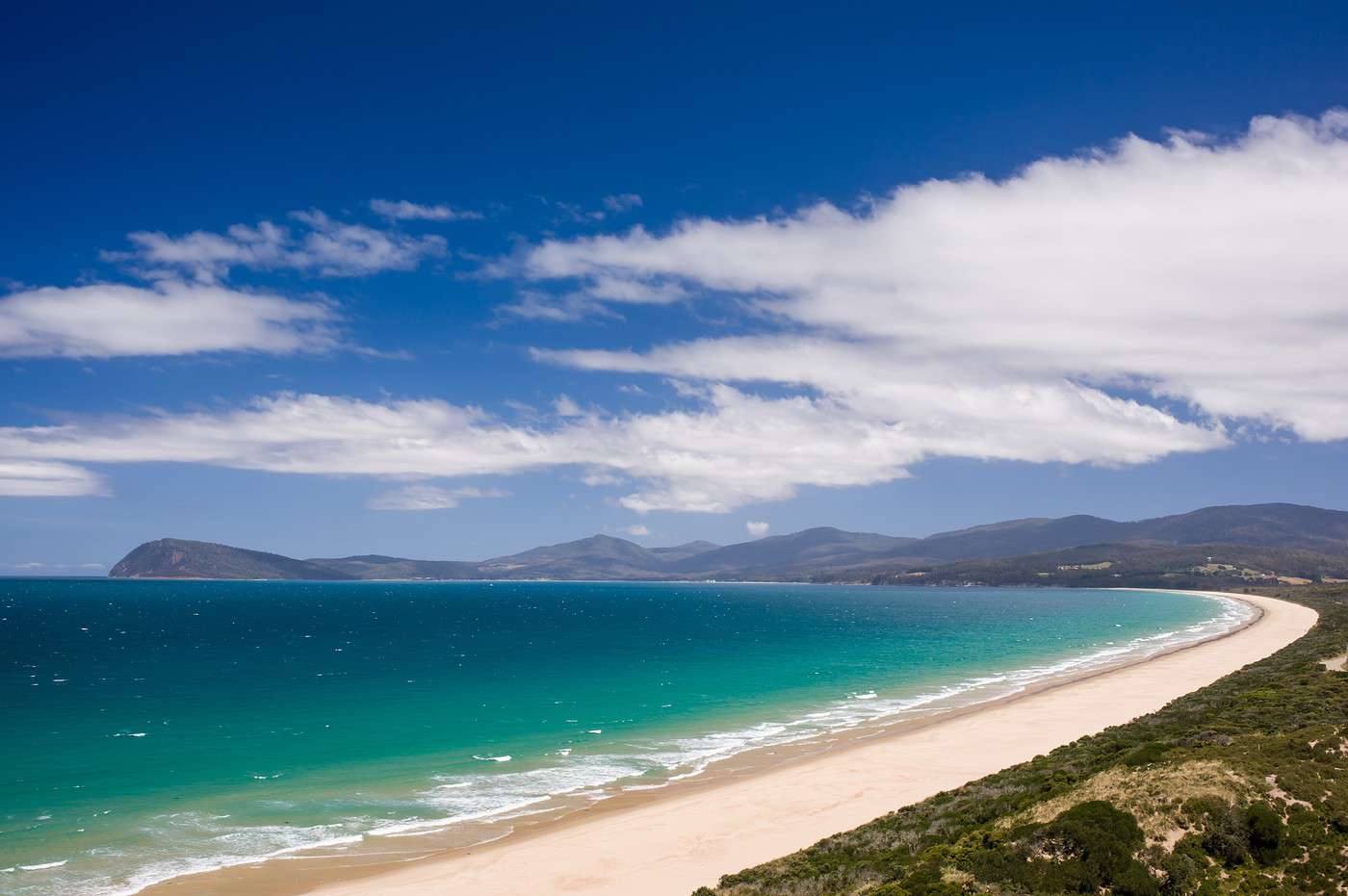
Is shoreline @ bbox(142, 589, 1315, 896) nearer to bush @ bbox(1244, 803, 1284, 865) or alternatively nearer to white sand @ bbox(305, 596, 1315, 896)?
white sand @ bbox(305, 596, 1315, 896)

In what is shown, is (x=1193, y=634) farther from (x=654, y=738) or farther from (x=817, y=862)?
(x=817, y=862)

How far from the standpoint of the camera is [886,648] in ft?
304

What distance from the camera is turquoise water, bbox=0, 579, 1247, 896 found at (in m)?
28.8

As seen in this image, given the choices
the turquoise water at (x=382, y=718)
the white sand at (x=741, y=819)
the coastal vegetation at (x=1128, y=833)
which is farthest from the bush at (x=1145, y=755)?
the turquoise water at (x=382, y=718)

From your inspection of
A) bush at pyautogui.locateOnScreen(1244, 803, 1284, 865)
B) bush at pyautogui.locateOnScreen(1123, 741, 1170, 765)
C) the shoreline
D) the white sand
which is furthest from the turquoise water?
bush at pyautogui.locateOnScreen(1244, 803, 1284, 865)

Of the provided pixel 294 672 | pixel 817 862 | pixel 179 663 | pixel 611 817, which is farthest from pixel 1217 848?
pixel 179 663

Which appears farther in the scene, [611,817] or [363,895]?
[611,817]

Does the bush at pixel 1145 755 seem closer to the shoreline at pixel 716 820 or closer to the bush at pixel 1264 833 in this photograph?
the bush at pixel 1264 833

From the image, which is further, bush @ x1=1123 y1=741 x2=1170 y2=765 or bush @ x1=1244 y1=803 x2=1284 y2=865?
bush @ x1=1123 y1=741 x2=1170 y2=765

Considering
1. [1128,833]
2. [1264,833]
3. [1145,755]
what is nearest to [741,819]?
[1145,755]

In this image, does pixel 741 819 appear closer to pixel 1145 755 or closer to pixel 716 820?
pixel 716 820

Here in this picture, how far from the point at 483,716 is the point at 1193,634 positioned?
92.6 meters

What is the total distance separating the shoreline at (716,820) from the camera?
77.0 ft

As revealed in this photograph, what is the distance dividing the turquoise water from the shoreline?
189 cm
